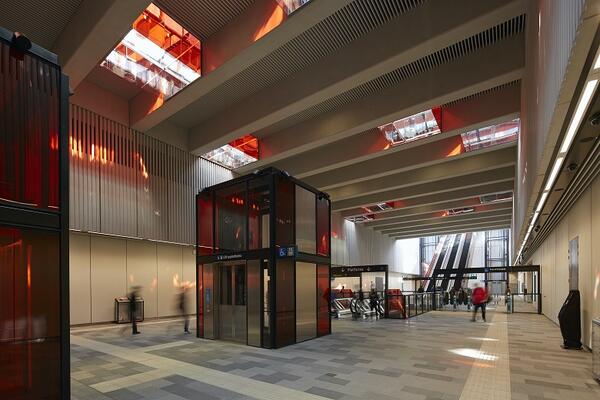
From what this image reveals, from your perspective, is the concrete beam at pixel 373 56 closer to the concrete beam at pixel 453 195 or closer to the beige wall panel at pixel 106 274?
the beige wall panel at pixel 106 274

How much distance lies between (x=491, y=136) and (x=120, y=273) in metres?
15.9

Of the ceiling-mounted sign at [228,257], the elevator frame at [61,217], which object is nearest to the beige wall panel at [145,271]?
the ceiling-mounted sign at [228,257]

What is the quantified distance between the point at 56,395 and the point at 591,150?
8049 mm

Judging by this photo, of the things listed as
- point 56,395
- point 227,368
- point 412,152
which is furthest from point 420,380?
point 412,152

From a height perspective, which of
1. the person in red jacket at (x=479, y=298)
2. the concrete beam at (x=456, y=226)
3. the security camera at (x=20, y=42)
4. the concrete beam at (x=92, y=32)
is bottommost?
the person in red jacket at (x=479, y=298)

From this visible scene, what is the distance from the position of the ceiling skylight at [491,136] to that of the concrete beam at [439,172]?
0.46 meters

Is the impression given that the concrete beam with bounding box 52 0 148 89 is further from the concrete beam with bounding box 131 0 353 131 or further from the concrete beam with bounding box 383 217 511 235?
the concrete beam with bounding box 383 217 511 235

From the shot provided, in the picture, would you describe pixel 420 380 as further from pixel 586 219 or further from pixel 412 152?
pixel 412 152

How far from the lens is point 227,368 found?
7.07 metres

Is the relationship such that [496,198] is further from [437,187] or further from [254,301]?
[254,301]

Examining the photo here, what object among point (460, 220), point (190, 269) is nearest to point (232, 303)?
point (190, 269)

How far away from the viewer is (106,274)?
48.8ft

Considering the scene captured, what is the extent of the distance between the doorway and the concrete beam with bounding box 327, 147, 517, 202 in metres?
11.2

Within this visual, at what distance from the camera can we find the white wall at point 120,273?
13.9 m
